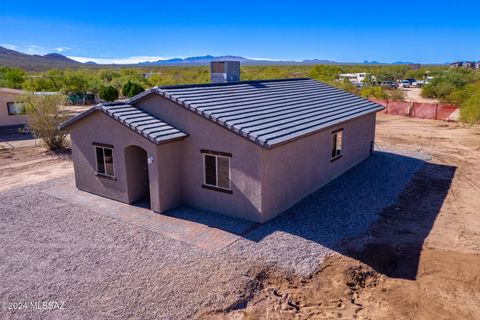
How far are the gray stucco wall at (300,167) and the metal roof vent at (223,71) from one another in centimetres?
540

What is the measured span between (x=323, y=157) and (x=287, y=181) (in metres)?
2.79

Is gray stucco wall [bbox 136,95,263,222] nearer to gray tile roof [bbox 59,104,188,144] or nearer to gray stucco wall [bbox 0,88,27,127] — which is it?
gray tile roof [bbox 59,104,188,144]

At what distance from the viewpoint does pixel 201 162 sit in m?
12.6

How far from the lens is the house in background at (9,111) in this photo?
101 feet

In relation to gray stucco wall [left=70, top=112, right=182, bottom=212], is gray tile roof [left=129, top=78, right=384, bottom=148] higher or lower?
higher

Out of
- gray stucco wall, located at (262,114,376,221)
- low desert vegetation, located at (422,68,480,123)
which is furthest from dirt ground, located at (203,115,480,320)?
low desert vegetation, located at (422,68,480,123)

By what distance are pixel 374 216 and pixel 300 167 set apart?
285 centimetres

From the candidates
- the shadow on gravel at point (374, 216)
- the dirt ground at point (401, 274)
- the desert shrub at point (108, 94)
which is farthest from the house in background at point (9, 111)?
the dirt ground at point (401, 274)

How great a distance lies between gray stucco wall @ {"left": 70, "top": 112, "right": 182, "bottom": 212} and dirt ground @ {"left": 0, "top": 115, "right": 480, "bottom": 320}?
13.9 ft

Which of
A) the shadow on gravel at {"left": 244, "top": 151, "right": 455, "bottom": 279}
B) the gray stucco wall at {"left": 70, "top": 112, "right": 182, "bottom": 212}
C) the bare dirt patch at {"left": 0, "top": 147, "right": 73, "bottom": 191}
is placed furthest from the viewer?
the bare dirt patch at {"left": 0, "top": 147, "right": 73, "bottom": 191}

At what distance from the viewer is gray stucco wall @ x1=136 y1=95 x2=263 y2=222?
11500 mm

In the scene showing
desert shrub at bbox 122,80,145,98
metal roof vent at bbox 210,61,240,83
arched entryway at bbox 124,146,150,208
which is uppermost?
metal roof vent at bbox 210,61,240,83

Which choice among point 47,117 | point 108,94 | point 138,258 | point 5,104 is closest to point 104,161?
point 138,258

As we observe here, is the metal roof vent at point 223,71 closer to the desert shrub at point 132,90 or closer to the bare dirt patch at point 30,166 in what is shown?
the bare dirt patch at point 30,166
